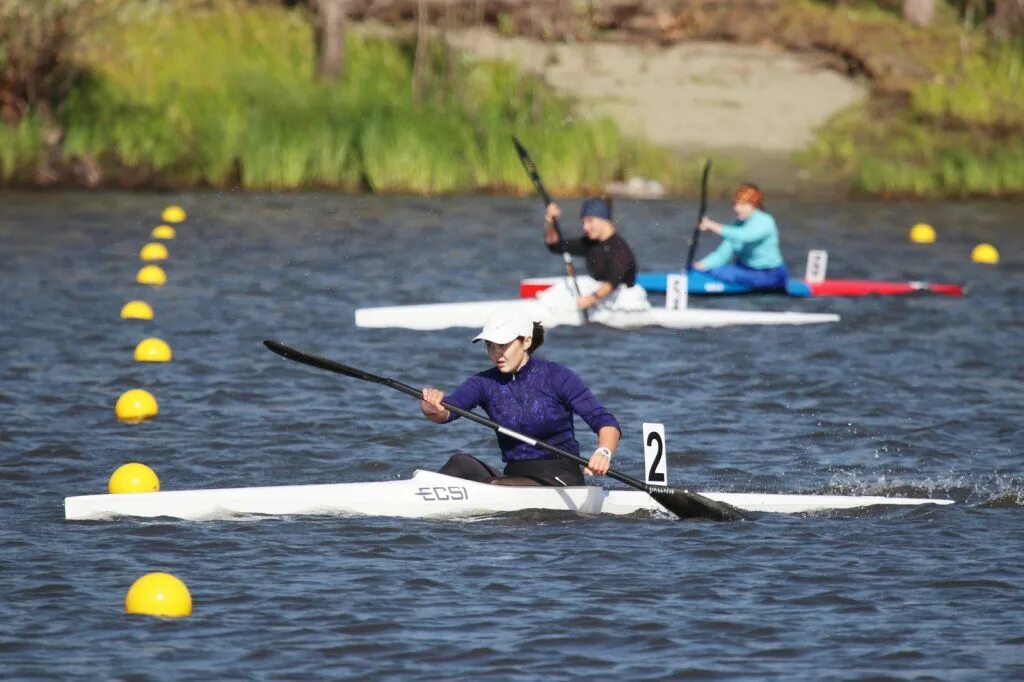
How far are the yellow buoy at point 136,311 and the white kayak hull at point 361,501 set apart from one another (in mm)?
8476

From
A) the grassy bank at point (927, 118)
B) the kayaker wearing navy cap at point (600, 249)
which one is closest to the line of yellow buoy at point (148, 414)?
the kayaker wearing navy cap at point (600, 249)

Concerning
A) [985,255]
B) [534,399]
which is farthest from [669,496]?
[985,255]

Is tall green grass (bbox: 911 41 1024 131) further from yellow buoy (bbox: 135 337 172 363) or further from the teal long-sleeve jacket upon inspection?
yellow buoy (bbox: 135 337 172 363)

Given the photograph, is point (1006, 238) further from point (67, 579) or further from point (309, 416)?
point (67, 579)

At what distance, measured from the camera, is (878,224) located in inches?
1127

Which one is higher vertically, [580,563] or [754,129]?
[754,129]

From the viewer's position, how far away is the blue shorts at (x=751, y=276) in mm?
20891

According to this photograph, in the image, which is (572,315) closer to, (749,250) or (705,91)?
(749,250)

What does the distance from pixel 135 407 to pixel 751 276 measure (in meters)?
8.25

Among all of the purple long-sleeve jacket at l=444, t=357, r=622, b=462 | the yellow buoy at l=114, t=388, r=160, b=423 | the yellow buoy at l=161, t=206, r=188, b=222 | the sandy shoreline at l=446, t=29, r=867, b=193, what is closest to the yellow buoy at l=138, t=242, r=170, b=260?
the yellow buoy at l=161, t=206, r=188, b=222

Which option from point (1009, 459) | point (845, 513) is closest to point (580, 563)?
point (845, 513)

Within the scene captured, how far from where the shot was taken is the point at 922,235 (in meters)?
27.0

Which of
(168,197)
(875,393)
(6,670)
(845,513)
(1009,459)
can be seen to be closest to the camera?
(6,670)

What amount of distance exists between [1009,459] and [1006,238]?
561 inches
